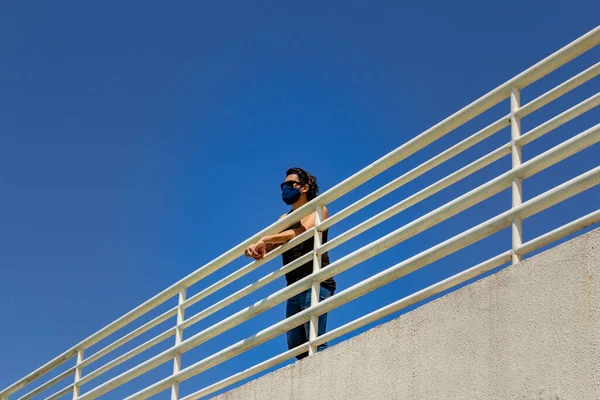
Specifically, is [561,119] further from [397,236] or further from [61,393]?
[61,393]

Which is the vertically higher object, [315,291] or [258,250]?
[258,250]

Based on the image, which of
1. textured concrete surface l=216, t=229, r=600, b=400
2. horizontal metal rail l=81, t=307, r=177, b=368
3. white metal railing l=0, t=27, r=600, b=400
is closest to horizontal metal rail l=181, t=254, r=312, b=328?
white metal railing l=0, t=27, r=600, b=400

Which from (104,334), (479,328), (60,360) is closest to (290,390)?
(479,328)

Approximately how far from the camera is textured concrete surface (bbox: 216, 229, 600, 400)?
437 cm

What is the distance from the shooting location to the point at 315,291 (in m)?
6.32

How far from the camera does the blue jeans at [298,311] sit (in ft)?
21.4

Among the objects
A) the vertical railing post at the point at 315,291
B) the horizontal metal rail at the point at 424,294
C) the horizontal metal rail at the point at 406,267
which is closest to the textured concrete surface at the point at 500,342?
the horizontal metal rail at the point at 424,294

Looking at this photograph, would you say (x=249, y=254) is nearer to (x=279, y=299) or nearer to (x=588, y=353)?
(x=279, y=299)

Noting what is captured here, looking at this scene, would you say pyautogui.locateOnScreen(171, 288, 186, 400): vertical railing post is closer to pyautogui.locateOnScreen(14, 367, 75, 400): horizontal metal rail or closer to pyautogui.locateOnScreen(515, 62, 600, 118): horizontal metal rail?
pyautogui.locateOnScreen(14, 367, 75, 400): horizontal metal rail

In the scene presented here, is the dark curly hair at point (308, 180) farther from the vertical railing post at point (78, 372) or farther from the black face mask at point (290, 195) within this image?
the vertical railing post at point (78, 372)

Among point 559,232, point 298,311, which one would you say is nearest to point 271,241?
point 298,311

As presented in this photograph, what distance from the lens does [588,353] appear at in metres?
4.29

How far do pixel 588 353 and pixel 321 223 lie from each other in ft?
8.04

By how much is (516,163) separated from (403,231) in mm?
810
